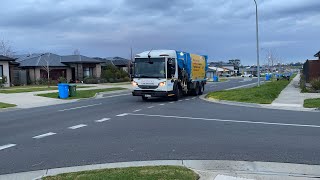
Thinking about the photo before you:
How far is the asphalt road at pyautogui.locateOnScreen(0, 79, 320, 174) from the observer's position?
25.0 ft

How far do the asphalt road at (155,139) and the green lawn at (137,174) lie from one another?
1057mm

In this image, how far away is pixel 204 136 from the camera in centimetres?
1001

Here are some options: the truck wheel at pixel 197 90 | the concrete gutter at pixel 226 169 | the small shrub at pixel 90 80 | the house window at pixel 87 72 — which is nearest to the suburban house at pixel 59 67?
the house window at pixel 87 72

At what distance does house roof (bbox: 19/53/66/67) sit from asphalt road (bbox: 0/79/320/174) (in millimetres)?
Answer: 39282

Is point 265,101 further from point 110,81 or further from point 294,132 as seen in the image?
point 110,81

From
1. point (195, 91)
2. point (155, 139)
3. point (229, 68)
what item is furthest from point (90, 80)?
point (229, 68)

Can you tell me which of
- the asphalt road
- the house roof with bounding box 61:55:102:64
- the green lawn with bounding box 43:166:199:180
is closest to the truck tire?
the asphalt road

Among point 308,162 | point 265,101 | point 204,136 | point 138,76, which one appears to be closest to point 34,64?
point 138,76

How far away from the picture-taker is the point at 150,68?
22.3 meters

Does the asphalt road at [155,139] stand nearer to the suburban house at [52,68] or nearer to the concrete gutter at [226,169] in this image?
the concrete gutter at [226,169]

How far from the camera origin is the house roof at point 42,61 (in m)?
51.5

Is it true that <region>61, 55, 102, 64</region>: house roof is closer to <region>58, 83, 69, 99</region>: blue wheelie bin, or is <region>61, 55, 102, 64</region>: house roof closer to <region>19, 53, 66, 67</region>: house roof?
<region>19, 53, 66, 67</region>: house roof

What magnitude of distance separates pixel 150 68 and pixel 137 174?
53.9 feet

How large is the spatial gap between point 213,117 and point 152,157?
6.91m
